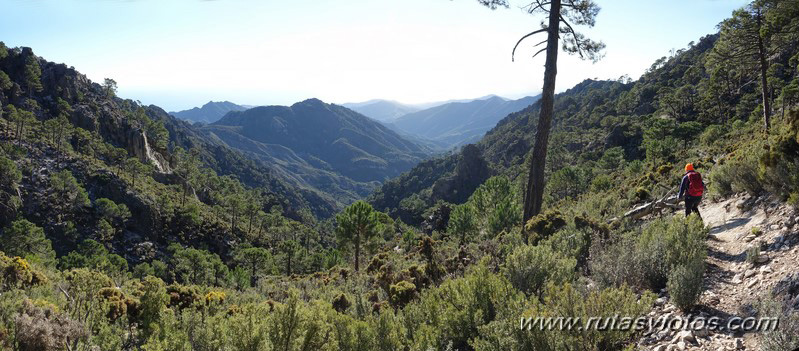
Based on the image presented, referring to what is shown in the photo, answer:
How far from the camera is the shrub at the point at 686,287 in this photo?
3635 millimetres

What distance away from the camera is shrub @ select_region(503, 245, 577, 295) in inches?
184

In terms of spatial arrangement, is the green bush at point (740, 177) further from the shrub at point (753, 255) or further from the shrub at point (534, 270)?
the shrub at point (534, 270)

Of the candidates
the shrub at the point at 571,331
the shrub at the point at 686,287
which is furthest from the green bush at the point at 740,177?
the shrub at the point at 571,331

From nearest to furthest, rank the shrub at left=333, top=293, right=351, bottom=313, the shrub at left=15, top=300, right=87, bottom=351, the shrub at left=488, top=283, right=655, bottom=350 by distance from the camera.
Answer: the shrub at left=488, top=283, right=655, bottom=350
the shrub at left=15, top=300, right=87, bottom=351
the shrub at left=333, top=293, right=351, bottom=313

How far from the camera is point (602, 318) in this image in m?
3.12

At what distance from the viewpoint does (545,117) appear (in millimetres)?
9570

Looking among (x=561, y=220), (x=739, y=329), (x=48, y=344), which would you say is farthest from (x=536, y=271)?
(x=48, y=344)

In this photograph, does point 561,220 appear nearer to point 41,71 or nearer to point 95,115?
point 95,115

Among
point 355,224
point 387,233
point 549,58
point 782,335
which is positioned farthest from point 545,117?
point 387,233

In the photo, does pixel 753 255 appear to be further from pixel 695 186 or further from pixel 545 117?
pixel 545 117

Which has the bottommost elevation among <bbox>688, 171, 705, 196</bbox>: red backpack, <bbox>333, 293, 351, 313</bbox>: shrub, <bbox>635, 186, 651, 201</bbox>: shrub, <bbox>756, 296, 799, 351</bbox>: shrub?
<bbox>333, 293, 351, 313</bbox>: shrub

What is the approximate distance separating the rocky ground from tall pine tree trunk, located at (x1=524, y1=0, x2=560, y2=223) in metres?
3.54

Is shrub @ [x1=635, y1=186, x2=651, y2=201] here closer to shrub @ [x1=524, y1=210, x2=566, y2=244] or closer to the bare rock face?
shrub @ [x1=524, y1=210, x2=566, y2=244]

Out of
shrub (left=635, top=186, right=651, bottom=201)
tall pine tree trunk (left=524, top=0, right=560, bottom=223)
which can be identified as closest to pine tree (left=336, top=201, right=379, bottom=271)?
shrub (left=635, top=186, right=651, bottom=201)
